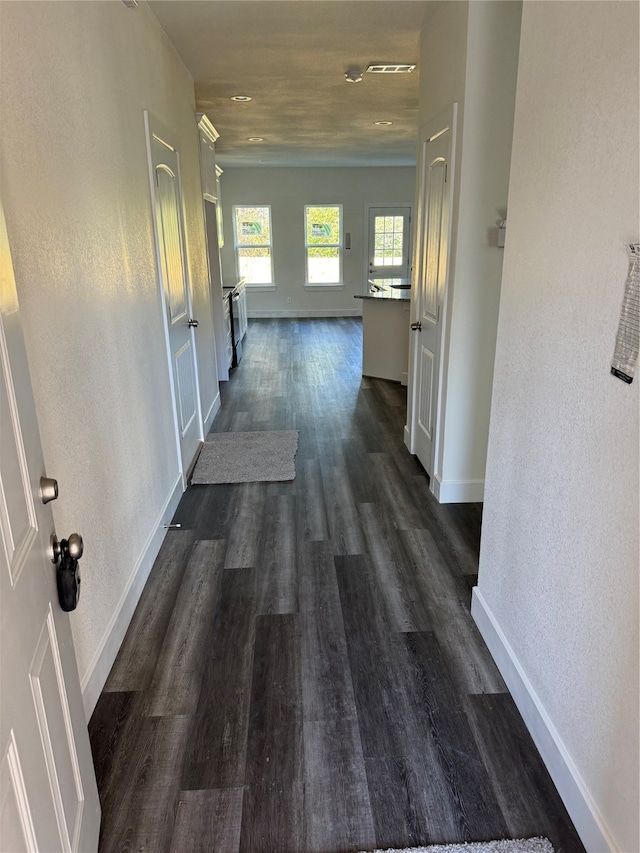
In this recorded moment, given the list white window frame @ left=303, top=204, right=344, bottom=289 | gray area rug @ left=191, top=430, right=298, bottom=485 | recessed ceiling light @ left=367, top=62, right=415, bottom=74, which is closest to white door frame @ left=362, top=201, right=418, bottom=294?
white window frame @ left=303, top=204, right=344, bottom=289

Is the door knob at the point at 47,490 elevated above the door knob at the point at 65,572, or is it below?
above

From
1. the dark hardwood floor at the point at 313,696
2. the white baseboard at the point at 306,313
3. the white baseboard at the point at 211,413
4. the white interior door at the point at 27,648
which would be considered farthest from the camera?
the white baseboard at the point at 306,313

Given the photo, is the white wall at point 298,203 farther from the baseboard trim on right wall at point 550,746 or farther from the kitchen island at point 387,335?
the baseboard trim on right wall at point 550,746

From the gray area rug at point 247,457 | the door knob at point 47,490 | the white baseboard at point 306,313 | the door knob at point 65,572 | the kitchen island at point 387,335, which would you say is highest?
the door knob at point 47,490

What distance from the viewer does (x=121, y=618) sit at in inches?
88.6

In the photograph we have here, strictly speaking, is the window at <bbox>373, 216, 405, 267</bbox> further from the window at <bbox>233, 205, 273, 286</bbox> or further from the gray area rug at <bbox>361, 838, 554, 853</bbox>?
the gray area rug at <bbox>361, 838, 554, 853</bbox>

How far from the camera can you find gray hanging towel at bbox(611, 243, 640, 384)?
3.92ft

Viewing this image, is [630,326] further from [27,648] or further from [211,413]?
[211,413]

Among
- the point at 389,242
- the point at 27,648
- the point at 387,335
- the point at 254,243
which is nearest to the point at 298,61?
the point at 387,335

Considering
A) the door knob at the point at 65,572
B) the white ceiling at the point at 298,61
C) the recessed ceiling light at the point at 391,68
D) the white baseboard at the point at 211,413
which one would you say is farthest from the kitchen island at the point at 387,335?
the door knob at the point at 65,572

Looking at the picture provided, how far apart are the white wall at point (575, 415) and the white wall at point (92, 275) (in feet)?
4.67

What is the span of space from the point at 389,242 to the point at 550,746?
10102 mm

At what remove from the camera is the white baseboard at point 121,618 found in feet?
6.22

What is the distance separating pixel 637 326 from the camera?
3.90 ft
